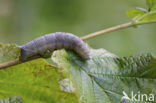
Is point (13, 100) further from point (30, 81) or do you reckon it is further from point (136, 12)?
point (136, 12)

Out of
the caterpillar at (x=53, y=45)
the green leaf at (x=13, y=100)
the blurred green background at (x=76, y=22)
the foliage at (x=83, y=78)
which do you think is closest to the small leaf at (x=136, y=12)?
the foliage at (x=83, y=78)

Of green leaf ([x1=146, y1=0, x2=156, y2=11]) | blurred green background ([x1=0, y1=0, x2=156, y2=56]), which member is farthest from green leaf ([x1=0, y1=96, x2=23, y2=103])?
blurred green background ([x1=0, y1=0, x2=156, y2=56])

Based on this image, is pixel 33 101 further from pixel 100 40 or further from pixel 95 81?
pixel 100 40

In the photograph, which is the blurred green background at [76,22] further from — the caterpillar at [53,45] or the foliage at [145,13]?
the caterpillar at [53,45]

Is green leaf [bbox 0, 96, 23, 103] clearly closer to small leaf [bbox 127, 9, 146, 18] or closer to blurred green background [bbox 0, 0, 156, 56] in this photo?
small leaf [bbox 127, 9, 146, 18]


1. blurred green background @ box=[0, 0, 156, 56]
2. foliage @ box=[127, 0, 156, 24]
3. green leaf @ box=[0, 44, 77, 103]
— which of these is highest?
blurred green background @ box=[0, 0, 156, 56]
